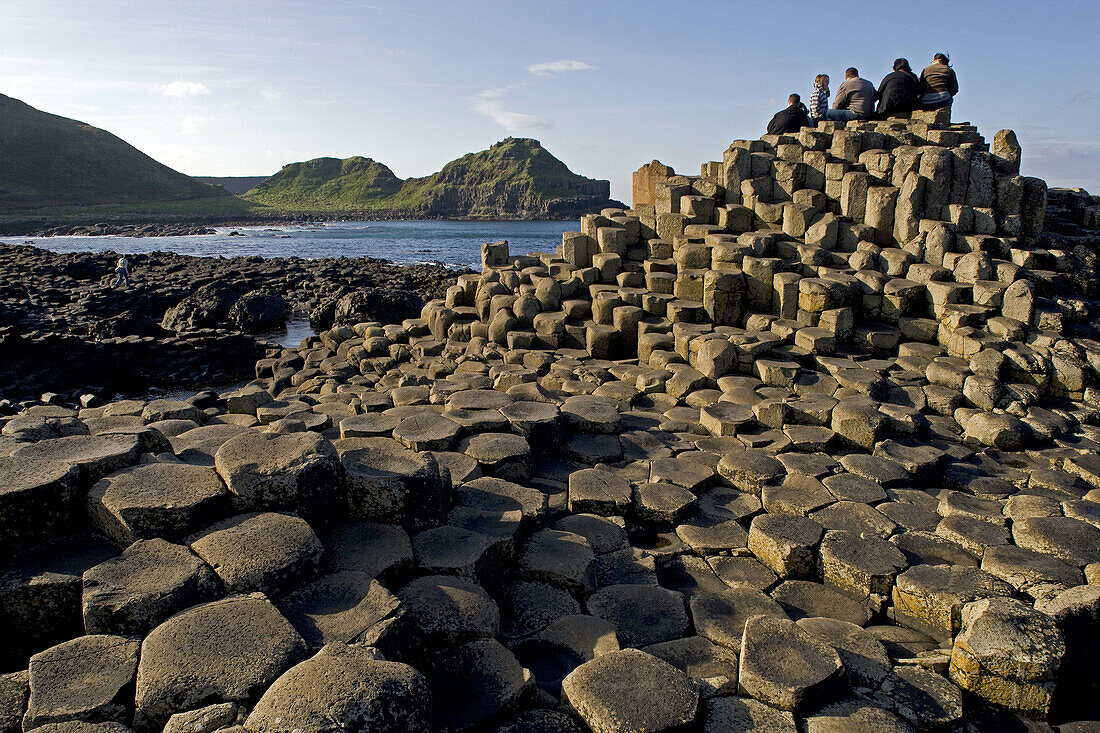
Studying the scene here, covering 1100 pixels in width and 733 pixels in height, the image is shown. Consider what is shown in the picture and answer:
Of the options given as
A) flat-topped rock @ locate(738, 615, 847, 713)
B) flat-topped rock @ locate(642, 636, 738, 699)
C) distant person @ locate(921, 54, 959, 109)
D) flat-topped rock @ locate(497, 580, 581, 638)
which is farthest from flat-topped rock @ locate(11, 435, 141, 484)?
distant person @ locate(921, 54, 959, 109)

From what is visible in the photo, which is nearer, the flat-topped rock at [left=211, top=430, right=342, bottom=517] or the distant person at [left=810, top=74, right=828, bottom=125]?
the flat-topped rock at [left=211, top=430, right=342, bottom=517]

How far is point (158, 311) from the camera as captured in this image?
21.5 m

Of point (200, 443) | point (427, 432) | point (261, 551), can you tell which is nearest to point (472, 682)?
point (261, 551)

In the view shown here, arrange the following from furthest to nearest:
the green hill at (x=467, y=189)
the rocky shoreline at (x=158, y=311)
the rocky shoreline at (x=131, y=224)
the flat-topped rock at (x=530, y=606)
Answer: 1. the green hill at (x=467, y=189)
2. the rocky shoreline at (x=131, y=224)
3. the rocky shoreline at (x=158, y=311)
4. the flat-topped rock at (x=530, y=606)

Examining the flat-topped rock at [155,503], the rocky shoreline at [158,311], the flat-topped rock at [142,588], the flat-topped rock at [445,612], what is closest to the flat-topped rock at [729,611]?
the flat-topped rock at [445,612]

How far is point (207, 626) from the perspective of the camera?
2914 mm

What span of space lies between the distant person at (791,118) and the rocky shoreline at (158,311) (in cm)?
1132

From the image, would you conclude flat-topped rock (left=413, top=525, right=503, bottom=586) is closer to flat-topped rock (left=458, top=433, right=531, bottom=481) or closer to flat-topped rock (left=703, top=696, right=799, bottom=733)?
flat-topped rock (left=458, top=433, right=531, bottom=481)

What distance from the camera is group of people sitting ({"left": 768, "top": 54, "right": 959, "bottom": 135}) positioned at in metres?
12.8

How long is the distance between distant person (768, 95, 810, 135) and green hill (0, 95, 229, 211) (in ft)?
333

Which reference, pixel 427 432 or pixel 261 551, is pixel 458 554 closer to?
pixel 261 551

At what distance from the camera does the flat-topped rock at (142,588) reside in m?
3.01

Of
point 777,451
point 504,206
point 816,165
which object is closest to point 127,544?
point 777,451

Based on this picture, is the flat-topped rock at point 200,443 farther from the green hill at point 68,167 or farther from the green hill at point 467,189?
the green hill at point 467,189
